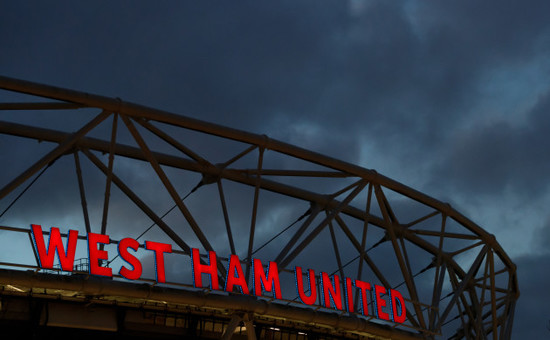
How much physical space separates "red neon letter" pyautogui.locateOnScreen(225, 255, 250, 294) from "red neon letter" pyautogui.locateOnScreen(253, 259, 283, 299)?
0.97m

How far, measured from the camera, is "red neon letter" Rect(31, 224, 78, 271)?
31109mm

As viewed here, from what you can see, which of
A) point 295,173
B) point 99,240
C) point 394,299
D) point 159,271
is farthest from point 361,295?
point 99,240

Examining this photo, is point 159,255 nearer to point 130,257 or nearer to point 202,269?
point 130,257

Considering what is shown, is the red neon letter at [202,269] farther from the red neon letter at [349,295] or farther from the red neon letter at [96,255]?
the red neon letter at [349,295]

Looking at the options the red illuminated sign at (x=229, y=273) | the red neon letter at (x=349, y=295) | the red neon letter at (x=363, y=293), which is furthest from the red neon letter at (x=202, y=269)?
the red neon letter at (x=363, y=293)

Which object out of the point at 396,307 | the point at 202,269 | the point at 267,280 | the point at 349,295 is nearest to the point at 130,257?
the point at 202,269

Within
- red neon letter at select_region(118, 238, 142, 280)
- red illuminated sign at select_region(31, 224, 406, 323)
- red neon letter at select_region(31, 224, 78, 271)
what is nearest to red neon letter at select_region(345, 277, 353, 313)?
red illuminated sign at select_region(31, 224, 406, 323)

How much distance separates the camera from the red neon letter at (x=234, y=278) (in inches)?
1426

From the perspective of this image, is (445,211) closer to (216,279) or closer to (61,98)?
(216,279)

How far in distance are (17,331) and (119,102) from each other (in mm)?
14353

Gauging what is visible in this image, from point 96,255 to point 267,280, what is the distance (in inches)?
366

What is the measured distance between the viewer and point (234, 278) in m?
36.5

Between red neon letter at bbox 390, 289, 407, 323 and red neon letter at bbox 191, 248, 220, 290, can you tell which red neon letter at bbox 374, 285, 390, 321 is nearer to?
red neon letter at bbox 390, 289, 407, 323

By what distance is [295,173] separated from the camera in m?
41.3
